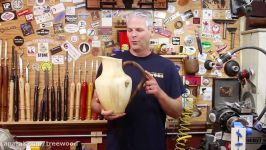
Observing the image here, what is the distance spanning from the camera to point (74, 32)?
2.62 metres

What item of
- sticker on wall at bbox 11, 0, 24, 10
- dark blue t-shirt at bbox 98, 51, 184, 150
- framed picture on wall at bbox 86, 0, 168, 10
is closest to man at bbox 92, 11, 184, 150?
dark blue t-shirt at bbox 98, 51, 184, 150

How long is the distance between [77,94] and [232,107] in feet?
3.82

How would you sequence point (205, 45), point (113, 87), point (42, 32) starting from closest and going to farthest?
point (113, 87) → point (42, 32) → point (205, 45)

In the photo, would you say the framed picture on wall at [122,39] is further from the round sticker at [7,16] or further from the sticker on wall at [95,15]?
the round sticker at [7,16]

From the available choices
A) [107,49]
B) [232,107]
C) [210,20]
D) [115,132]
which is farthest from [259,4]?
[115,132]

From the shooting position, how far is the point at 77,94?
2.55 meters

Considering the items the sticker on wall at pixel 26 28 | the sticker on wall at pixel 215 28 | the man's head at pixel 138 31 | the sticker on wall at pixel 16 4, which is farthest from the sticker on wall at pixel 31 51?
the sticker on wall at pixel 215 28

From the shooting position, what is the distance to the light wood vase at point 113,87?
5.45 feet

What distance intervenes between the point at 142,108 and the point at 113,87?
1.07 ft

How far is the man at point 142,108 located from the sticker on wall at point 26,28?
39.1 inches

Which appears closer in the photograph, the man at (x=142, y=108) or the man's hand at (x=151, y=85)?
the man's hand at (x=151, y=85)

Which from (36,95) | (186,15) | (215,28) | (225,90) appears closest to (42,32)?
(36,95)

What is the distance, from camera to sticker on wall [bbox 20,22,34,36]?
8.48 feet

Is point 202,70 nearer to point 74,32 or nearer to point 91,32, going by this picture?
point 91,32
